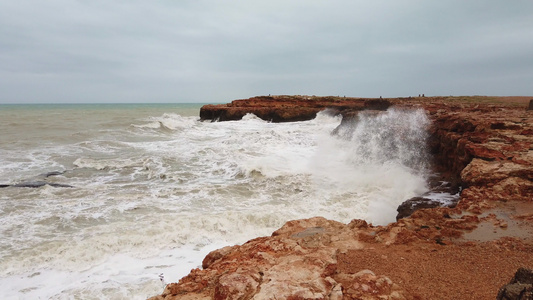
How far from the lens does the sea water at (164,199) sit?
513cm

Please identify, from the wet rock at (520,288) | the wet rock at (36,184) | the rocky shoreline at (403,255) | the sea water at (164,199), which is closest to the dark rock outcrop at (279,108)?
the sea water at (164,199)

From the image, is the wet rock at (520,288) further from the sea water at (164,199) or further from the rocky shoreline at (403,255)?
the sea water at (164,199)

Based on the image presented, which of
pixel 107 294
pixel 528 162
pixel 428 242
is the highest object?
pixel 528 162

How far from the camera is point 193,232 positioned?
6.38 metres

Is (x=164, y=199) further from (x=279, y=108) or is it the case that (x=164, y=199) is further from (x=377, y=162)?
(x=279, y=108)

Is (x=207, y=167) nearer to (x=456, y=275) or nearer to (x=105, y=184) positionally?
(x=105, y=184)

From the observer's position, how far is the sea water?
16.8 ft

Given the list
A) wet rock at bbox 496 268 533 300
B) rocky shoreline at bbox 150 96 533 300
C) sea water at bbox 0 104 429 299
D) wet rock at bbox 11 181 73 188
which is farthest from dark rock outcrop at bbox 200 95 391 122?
wet rock at bbox 496 268 533 300

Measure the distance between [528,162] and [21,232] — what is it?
32.9 feet

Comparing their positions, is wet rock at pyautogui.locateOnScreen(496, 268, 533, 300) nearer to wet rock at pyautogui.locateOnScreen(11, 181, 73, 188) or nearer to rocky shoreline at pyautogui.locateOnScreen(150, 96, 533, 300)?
rocky shoreline at pyautogui.locateOnScreen(150, 96, 533, 300)

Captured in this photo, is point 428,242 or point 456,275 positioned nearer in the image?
point 456,275

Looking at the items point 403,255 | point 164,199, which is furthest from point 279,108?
point 403,255

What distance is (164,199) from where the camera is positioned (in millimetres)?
8422

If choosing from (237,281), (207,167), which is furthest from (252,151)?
(237,281)
